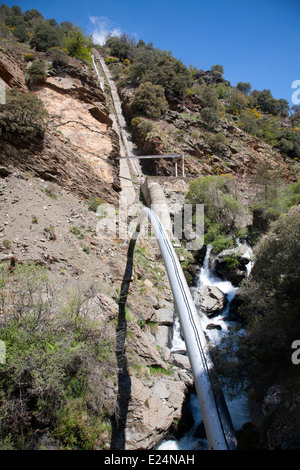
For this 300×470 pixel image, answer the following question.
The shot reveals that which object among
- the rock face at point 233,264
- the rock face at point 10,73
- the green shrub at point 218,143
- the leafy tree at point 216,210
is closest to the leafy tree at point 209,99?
the green shrub at point 218,143

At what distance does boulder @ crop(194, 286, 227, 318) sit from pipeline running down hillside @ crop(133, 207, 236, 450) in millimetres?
4345

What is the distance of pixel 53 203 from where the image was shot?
10.5m

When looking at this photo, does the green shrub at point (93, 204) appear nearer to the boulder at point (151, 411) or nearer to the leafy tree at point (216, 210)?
the leafy tree at point (216, 210)

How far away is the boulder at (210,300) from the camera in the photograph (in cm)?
1107

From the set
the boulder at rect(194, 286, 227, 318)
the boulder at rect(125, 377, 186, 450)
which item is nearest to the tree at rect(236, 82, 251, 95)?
the boulder at rect(194, 286, 227, 318)

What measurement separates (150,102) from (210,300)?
82.9 ft

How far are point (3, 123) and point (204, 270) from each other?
41.2 ft

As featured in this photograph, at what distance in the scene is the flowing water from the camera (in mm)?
6230

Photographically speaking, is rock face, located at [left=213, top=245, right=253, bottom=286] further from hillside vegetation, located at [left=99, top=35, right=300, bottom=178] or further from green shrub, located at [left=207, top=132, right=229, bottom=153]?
green shrub, located at [left=207, top=132, right=229, bottom=153]

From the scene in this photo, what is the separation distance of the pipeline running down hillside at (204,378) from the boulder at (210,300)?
4.35 m

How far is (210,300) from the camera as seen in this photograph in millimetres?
11398

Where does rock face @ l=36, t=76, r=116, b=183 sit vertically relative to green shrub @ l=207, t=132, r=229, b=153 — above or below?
below

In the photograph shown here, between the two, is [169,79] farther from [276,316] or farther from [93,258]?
[276,316]

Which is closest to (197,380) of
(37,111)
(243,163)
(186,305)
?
(186,305)
